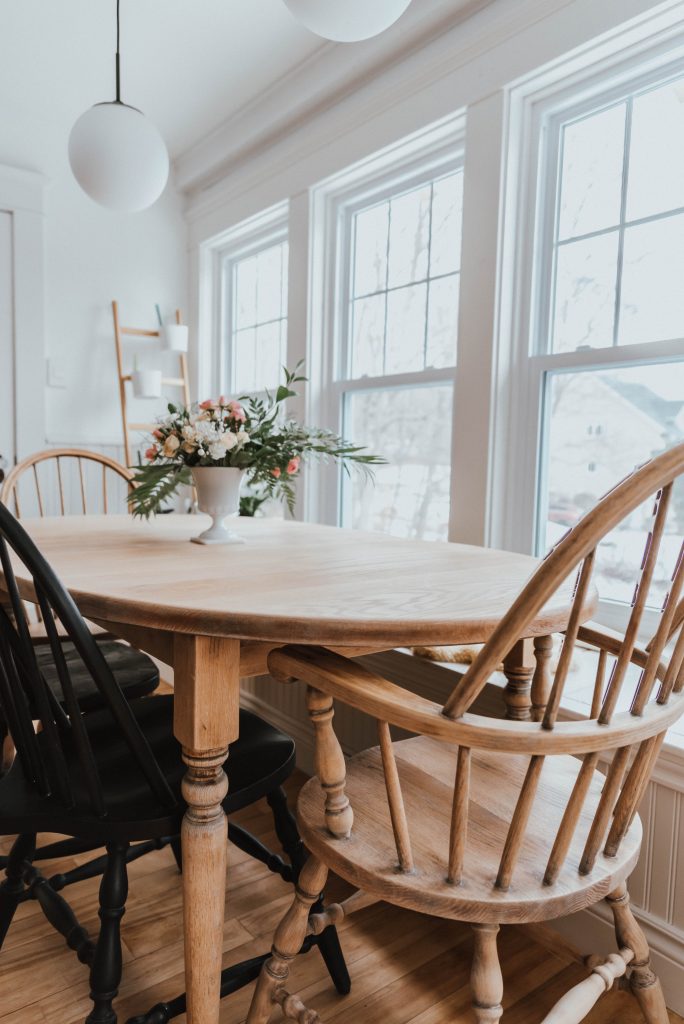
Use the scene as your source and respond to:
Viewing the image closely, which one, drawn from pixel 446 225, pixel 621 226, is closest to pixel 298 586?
pixel 621 226

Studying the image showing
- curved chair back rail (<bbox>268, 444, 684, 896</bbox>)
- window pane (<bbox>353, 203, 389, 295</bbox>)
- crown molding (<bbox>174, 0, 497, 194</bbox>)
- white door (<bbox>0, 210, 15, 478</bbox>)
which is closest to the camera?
curved chair back rail (<bbox>268, 444, 684, 896</bbox>)

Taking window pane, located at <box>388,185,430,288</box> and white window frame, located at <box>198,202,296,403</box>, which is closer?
window pane, located at <box>388,185,430,288</box>

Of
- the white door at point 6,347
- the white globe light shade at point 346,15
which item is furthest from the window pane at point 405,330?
the white door at point 6,347

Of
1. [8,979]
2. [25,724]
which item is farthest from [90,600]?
[8,979]

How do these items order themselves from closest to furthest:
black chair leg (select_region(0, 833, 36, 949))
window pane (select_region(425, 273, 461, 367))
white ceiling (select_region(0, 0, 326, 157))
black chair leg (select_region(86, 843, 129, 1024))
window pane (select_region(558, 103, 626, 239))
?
black chair leg (select_region(86, 843, 129, 1024)), black chair leg (select_region(0, 833, 36, 949)), window pane (select_region(558, 103, 626, 239)), window pane (select_region(425, 273, 461, 367)), white ceiling (select_region(0, 0, 326, 157))

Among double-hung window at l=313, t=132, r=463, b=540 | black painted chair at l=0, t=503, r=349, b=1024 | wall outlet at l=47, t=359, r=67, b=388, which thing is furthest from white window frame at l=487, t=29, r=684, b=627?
wall outlet at l=47, t=359, r=67, b=388

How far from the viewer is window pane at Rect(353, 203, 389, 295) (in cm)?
283

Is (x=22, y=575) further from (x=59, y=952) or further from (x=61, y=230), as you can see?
(x=61, y=230)

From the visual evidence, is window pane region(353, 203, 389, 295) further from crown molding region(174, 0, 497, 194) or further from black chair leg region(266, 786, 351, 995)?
black chair leg region(266, 786, 351, 995)

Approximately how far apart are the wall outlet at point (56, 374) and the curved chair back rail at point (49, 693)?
2.75 m

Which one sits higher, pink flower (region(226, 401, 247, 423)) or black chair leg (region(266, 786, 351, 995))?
pink flower (region(226, 401, 247, 423))

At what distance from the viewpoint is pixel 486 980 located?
0.86 meters

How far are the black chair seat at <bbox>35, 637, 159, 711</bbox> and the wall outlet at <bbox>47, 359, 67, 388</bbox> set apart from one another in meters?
2.07

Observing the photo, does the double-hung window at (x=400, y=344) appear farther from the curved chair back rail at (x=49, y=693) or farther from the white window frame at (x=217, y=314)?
the curved chair back rail at (x=49, y=693)
